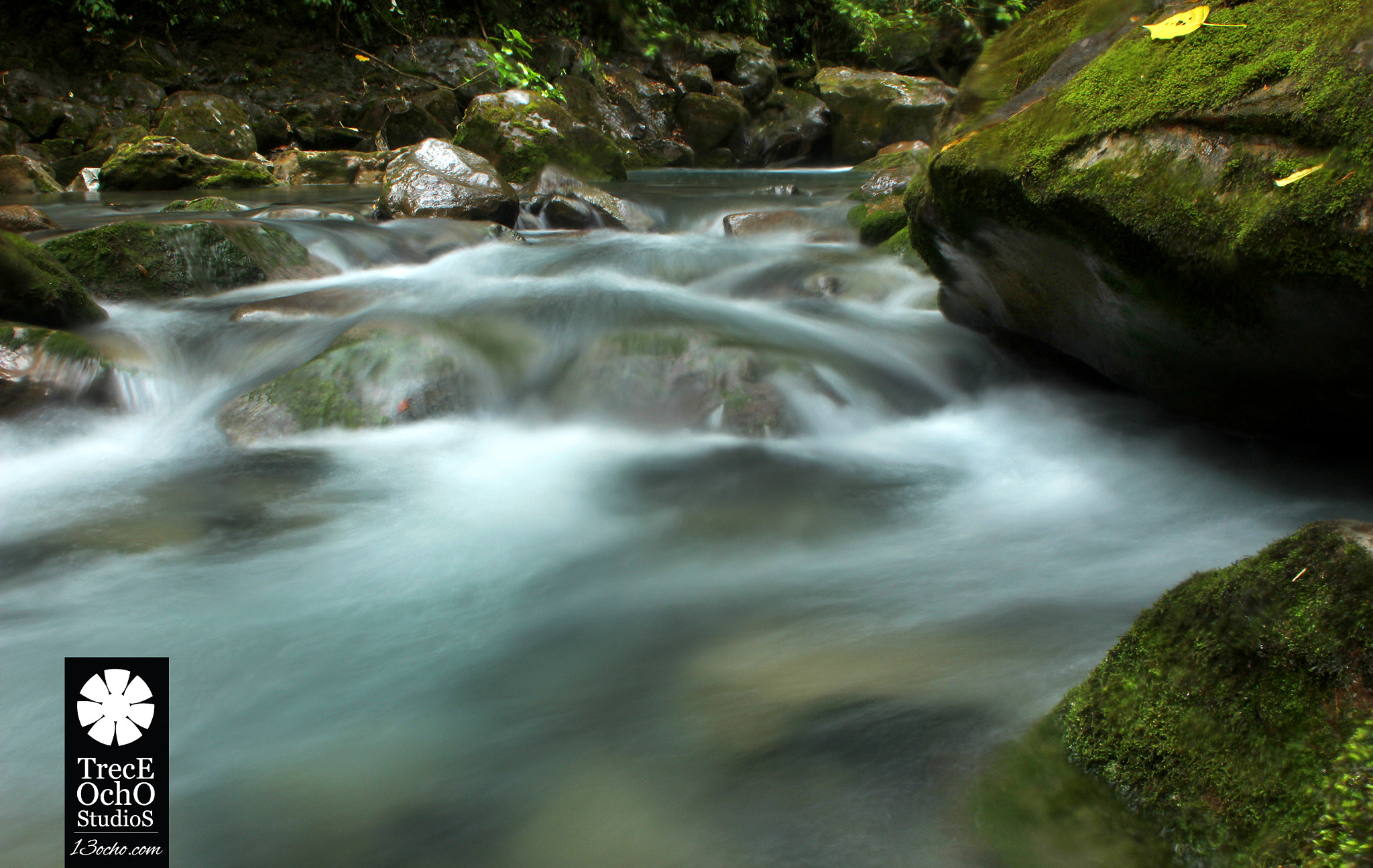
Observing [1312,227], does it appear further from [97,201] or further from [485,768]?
[97,201]

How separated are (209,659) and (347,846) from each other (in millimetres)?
978

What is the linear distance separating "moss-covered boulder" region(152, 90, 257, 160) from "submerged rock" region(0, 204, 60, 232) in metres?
7.05

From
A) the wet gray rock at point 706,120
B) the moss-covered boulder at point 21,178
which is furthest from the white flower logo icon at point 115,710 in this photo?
the wet gray rock at point 706,120

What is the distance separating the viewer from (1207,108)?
105 inches

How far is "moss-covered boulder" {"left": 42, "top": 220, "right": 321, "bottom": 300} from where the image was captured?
563cm

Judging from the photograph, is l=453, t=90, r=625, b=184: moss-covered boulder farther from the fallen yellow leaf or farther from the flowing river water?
the fallen yellow leaf

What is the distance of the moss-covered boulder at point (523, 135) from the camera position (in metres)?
9.92

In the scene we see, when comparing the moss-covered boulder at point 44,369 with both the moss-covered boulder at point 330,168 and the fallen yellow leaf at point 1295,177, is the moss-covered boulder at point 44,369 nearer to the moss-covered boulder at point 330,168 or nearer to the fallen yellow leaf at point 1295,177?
the fallen yellow leaf at point 1295,177

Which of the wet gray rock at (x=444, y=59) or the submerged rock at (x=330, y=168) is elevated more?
the wet gray rock at (x=444, y=59)

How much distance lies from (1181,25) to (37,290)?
18.0 feet

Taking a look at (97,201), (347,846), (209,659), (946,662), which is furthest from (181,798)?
(97,201)

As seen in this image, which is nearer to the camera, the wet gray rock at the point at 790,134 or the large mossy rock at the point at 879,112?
the large mossy rock at the point at 879,112

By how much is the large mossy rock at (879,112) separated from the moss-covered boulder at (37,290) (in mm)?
13722

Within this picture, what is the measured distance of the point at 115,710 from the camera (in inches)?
80.9
